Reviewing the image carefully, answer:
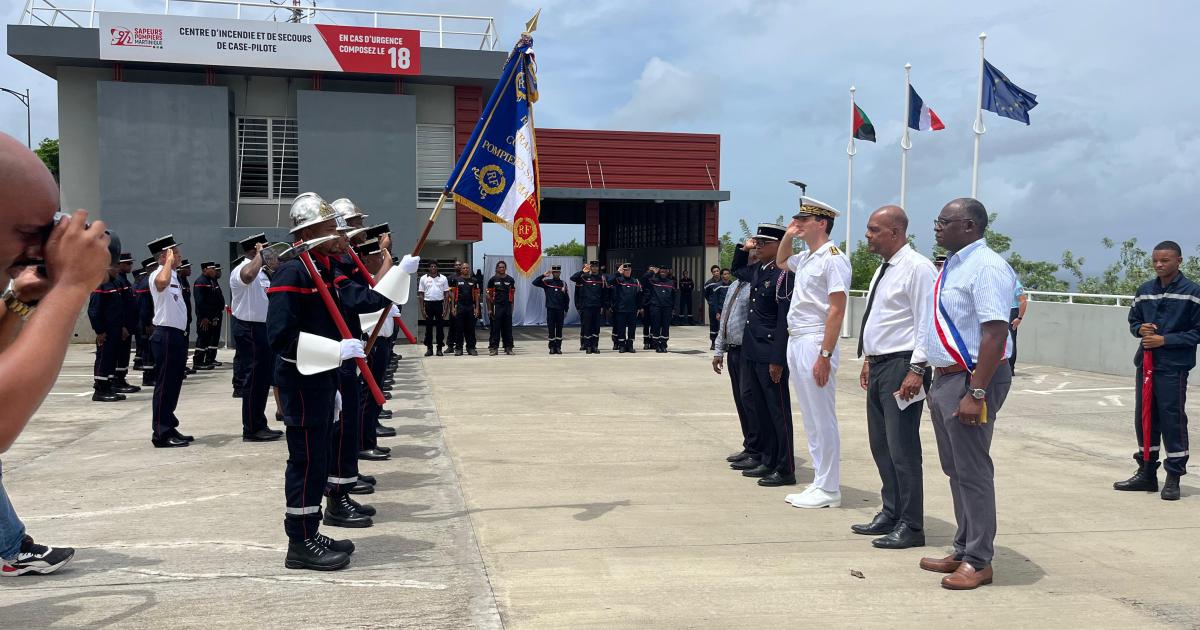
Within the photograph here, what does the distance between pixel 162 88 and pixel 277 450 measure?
15.8m

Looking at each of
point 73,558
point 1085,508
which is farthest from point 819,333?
point 73,558

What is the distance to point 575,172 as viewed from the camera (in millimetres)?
26531

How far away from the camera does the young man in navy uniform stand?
838 cm

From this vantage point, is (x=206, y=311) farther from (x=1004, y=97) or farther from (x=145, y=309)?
(x=1004, y=97)

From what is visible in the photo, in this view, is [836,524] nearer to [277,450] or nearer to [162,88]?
[277,450]

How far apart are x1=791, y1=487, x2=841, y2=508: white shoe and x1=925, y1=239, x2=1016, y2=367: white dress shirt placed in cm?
176

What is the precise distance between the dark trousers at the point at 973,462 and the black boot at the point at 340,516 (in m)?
3.47

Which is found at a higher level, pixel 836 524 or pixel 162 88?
pixel 162 88

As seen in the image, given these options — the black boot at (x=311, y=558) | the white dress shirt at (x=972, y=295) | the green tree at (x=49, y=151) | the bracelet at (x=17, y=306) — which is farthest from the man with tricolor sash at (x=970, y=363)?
the green tree at (x=49, y=151)

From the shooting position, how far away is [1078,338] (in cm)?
1673

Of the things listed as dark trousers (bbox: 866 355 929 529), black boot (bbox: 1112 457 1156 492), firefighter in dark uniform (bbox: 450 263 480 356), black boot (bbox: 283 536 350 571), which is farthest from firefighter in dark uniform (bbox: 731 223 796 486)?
firefighter in dark uniform (bbox: 450 263 480 356)

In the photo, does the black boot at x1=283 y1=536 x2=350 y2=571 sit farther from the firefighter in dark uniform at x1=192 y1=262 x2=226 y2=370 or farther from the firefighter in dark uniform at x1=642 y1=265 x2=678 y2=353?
the firefighter in dark uniform at x1=642 y1=265 x2=678 y2=353

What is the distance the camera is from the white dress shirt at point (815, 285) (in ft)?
19.3

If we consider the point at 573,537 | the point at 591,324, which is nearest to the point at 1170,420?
the point at 573,537
